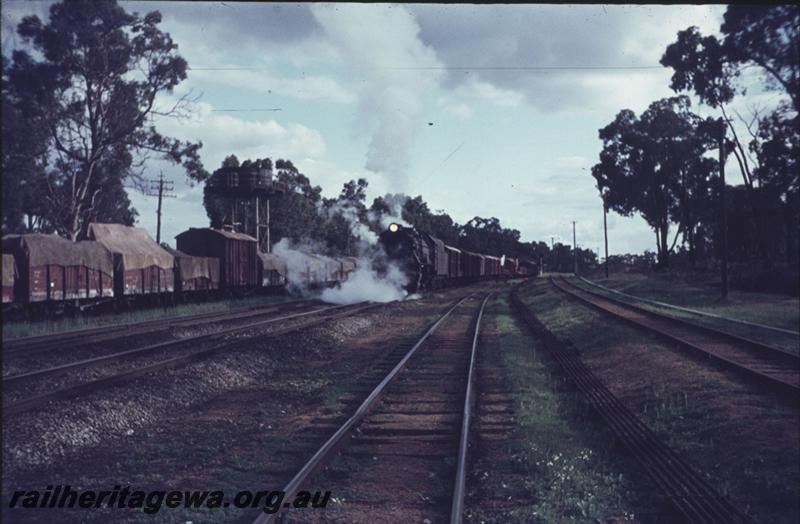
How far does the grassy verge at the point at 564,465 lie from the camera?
555 centimetres

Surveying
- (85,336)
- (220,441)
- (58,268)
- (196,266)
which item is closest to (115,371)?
(220,441)

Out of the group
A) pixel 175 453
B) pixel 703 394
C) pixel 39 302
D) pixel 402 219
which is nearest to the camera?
pixel 175 453

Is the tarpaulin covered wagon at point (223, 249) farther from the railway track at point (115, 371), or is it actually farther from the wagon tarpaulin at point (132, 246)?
the railway track at point (115, 371)

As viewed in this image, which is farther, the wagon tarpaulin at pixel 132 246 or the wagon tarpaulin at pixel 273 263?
the wagon tarpaulin at pixel 273 263

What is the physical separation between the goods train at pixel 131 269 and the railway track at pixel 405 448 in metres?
3.71

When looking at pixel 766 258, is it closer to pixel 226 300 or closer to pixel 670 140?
pixel 670 140

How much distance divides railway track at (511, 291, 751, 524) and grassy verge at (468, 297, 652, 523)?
195 mm

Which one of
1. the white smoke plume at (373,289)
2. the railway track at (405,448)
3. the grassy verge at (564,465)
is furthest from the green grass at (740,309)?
the white smoke plume at (373,289)

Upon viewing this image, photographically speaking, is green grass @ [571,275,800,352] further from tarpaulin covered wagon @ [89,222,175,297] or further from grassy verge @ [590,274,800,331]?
tarpaulin covered wagon @ [89,222,175,297]

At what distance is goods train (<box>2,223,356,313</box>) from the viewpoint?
620 inches

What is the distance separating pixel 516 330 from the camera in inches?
805

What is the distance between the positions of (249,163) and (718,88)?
30638 millimetres

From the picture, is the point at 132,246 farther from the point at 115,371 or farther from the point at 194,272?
the point at 115,371

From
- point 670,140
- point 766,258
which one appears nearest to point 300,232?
point 670,140
